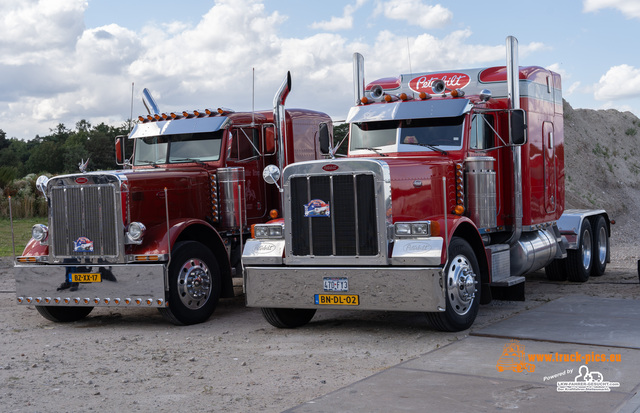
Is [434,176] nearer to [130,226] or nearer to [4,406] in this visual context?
[130,226]

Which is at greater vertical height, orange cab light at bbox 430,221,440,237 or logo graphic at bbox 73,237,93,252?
orange cab light at bbox 430,221,440,237

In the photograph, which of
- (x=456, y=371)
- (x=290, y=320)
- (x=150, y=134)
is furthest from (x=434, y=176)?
(x=150, y=134)

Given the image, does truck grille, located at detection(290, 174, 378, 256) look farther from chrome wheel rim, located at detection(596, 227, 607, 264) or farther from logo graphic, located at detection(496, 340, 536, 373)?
chrome wheel rim, located at detection(596, 227, 607, 264)

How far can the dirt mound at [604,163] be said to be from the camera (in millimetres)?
37350

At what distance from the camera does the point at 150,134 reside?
12.4m

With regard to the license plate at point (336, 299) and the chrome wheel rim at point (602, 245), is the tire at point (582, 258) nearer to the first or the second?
the chrome wheel rim at point (602, 245)

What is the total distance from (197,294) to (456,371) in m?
4.48

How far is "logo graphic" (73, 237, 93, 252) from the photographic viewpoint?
1026 cm

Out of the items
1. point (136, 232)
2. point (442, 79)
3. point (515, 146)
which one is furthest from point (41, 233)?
point (515, 146)

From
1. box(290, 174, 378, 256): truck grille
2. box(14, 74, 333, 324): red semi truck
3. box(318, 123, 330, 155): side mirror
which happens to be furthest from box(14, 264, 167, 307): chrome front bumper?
box(318, 123, 330, 155): side mirror

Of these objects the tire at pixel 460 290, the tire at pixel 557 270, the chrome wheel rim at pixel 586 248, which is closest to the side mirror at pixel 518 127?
the tire at pixel 460 290

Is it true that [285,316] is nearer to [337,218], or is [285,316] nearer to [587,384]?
[337,218]

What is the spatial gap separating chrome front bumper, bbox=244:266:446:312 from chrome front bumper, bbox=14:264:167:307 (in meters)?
1.26

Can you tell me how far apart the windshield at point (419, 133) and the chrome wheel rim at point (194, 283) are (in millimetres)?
2696
